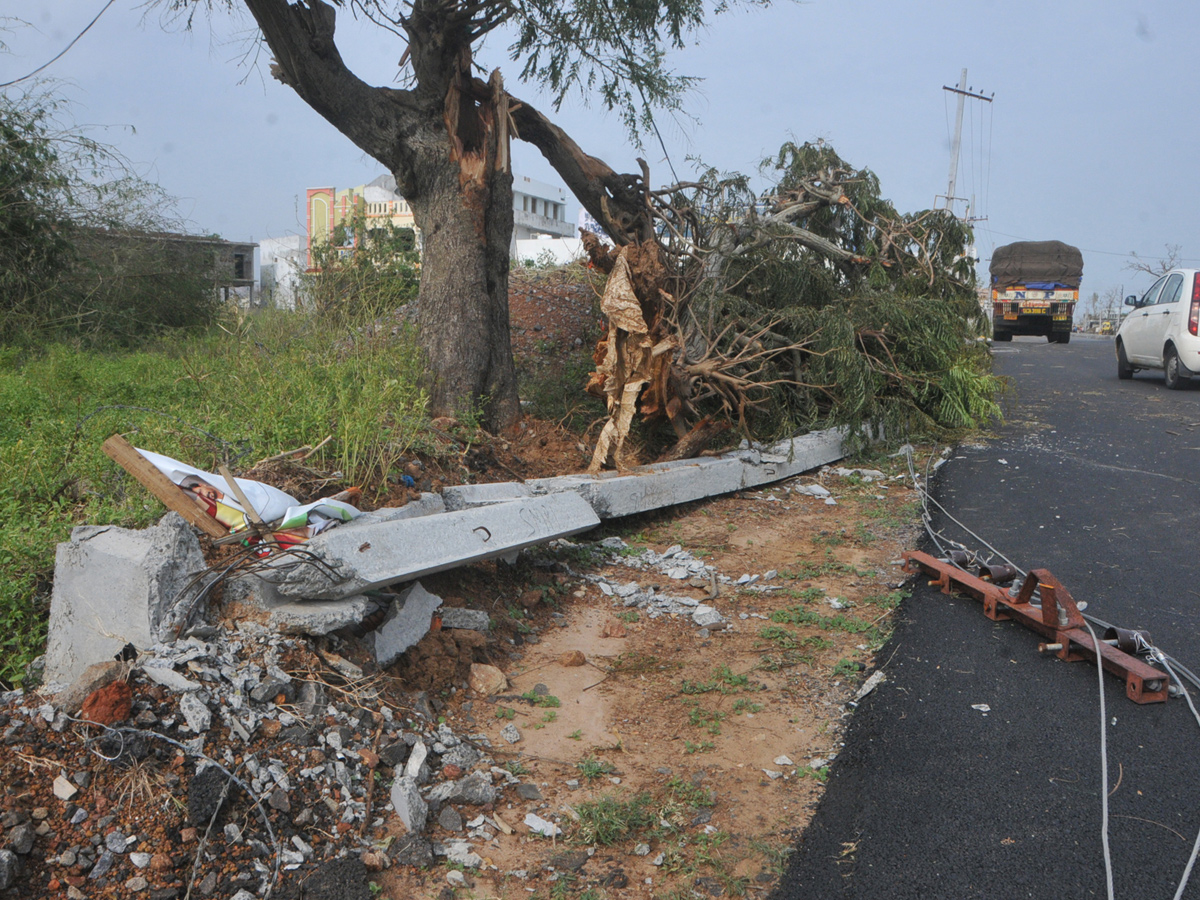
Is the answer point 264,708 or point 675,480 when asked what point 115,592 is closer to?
point 264,708

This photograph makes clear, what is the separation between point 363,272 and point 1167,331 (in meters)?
11.1

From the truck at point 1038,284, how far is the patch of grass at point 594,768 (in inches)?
872

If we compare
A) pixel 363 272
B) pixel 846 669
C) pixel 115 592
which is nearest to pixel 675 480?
pixel 846 669

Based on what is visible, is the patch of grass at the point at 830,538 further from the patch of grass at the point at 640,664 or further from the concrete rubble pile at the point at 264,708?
the concrete rubble pile at the point at 264,708

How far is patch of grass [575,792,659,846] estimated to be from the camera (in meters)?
2.76

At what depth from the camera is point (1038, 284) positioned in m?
22.4

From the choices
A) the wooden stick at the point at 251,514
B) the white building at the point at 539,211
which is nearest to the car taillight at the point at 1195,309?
the wooden stick at the point at 251,514

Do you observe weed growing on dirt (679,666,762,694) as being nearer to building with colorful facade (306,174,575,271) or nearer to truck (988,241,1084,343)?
truck (988,241,1084,343)

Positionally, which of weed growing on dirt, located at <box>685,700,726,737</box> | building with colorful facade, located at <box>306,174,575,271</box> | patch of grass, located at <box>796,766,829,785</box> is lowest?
weed growing on dirt, located at <box>685,700,726,737</box>

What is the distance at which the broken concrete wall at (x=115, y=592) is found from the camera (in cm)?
315

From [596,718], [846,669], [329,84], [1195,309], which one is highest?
[329,84]

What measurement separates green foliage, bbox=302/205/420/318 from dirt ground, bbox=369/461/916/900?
161 inches

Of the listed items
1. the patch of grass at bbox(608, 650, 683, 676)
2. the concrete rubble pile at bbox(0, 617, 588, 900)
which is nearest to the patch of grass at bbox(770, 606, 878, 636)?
the patch of grass at bbox(608, 650, 683, 676)

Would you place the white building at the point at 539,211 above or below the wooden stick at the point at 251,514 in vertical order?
above
